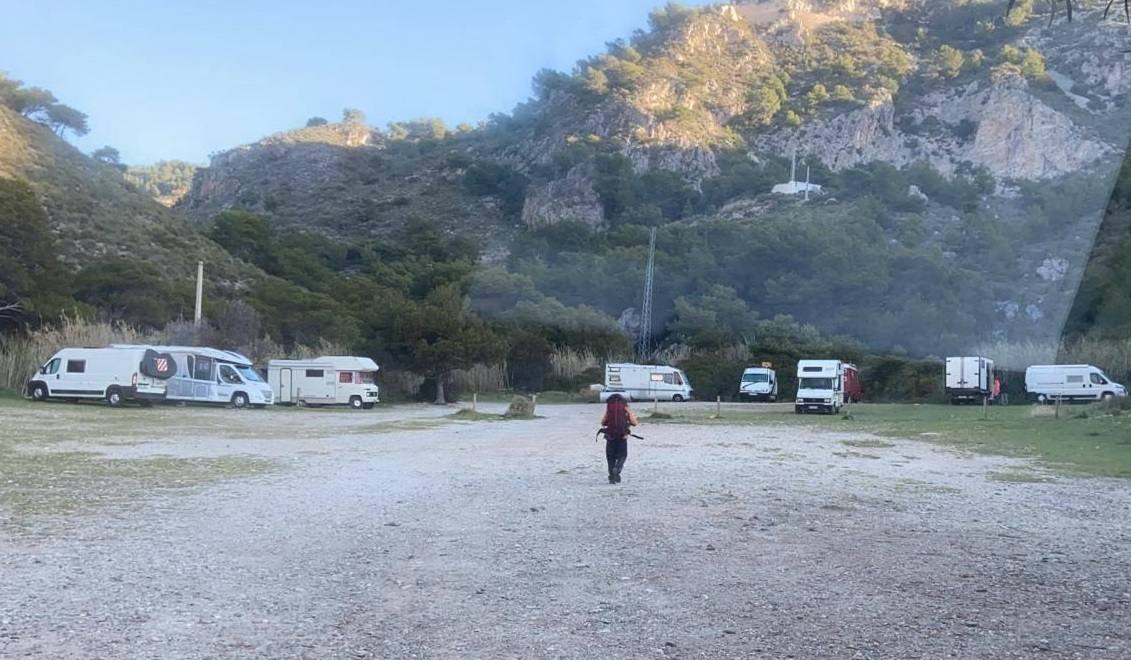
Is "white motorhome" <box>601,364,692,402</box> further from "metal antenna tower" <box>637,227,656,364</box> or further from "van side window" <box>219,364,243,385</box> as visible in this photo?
"van side window" <box>219,364,243,385</box>

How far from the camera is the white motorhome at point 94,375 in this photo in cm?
3275

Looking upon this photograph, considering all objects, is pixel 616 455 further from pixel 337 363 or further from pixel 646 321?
pixel 646 321

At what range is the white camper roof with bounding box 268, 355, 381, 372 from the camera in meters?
39.8

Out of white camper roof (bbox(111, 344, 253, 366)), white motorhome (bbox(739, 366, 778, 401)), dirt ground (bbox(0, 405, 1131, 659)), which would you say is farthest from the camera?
white motorhome (bbox(739, 366, 778, 401))

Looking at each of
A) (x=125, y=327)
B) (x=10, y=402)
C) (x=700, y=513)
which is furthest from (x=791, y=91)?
(x=700, y=513)

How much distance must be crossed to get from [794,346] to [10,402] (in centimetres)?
4112

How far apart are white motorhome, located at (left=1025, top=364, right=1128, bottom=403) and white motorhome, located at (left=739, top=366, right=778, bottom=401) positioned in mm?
13279

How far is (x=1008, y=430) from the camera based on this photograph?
2589 centimetres

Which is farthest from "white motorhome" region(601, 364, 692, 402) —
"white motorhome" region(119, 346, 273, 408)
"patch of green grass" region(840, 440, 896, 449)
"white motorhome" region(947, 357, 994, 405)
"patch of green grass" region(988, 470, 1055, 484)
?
"patch of green grass" region(988, 470, 1055, 484)

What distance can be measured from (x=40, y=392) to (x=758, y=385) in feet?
113

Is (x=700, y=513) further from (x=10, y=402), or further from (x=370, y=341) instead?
(x=370, y=341)

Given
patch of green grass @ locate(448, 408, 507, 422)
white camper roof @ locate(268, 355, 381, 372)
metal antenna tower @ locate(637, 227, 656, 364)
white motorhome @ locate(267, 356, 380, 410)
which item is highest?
metal antenna tower @ locate(637, 227, 656, 364)

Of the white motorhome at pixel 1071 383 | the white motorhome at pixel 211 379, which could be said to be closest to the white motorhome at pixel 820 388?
the white motorhome at pixel 1071 383

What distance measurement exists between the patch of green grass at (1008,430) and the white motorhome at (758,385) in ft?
42.6
